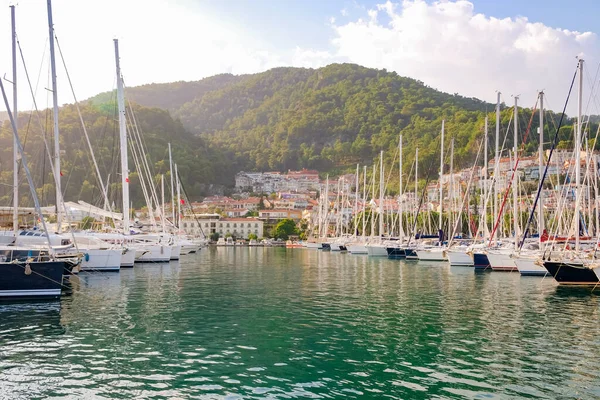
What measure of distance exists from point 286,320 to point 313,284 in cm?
1197

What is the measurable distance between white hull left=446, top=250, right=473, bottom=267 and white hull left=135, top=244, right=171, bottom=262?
23.6 meters

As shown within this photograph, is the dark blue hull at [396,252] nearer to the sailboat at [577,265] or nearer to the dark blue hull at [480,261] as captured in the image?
Answer: the dark blue hull at [480,261]

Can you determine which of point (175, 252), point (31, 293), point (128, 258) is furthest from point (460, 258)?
point (31, 293)

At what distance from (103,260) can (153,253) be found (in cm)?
974

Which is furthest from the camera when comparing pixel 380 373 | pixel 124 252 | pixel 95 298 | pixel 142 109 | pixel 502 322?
pixel 142 109

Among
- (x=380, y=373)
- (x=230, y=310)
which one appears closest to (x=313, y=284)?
(x=230, y=310)

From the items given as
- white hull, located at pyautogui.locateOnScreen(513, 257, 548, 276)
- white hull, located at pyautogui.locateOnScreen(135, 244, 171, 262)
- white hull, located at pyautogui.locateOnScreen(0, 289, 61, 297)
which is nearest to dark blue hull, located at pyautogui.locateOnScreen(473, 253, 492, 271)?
white hull, located at pyautogui.locateOnScreen(513, 257, 548, 276)

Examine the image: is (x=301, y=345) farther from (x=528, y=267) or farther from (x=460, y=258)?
(x=460, y=258)

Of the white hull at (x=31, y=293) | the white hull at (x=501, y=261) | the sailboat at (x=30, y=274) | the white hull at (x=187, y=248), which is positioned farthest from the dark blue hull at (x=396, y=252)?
the sailboat at (x=30, y=274)

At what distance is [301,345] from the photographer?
1411 centimetres

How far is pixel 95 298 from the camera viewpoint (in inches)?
869

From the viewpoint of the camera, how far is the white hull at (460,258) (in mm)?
43000

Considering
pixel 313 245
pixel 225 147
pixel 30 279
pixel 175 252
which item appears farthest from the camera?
pixel 225 147

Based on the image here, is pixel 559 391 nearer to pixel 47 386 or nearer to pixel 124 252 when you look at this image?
pixel 47 386
